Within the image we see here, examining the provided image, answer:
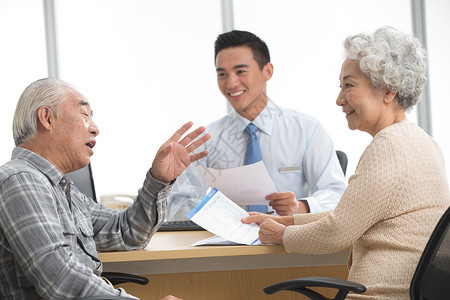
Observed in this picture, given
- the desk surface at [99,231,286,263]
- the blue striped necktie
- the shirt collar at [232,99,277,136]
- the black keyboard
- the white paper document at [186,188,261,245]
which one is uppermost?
the shirt collar at [232,99,277,136]

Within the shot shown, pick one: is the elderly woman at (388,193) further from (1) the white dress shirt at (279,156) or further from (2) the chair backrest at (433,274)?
(1) the white dress shirt at (279,156)

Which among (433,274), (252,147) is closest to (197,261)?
(252,147)

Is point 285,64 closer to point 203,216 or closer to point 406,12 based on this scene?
point 406,12

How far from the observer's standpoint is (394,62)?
156 cm

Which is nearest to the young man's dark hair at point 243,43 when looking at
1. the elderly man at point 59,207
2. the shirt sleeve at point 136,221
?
the elderly man at point 59,207

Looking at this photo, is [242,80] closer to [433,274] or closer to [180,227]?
[180,227]

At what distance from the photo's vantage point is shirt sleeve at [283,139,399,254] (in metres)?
1.41

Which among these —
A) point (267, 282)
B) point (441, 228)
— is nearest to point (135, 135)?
point (267, 282)

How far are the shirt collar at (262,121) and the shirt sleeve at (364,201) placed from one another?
1.20 m

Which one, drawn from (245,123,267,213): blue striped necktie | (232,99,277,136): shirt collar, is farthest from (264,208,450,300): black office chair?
(232,99,277,136): shirt collar

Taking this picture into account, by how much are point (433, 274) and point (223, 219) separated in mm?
738

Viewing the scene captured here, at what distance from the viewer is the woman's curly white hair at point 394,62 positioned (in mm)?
1552

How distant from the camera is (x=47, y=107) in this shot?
4.71 ft

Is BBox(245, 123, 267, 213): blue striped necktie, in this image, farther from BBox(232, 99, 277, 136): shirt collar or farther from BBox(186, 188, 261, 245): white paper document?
BBox(186, 188, 261, 245): white paper document
